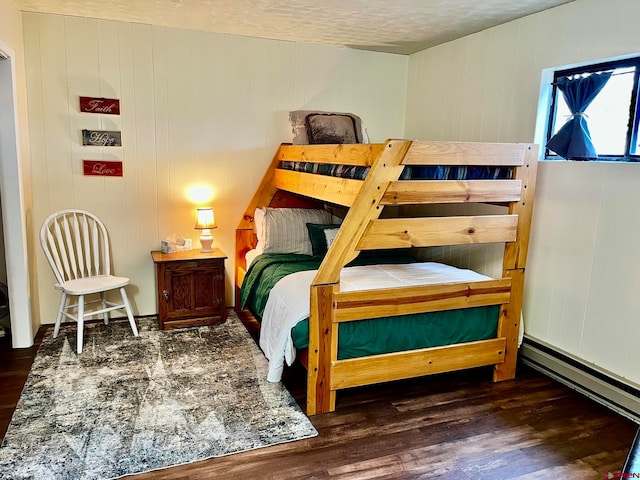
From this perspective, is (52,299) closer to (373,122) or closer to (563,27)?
(373,122)

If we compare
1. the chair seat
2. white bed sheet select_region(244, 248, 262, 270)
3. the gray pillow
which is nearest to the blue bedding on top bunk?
the gray pillow

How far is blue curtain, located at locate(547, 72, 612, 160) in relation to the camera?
9.61 feet

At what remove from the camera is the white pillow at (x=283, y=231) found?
3998 millimetres

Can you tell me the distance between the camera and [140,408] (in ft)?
8.85

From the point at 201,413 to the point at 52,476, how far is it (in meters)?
0.75

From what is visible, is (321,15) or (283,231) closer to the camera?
(321,15)

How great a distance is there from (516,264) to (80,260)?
3225 mm

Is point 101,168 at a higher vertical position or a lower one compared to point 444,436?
higher

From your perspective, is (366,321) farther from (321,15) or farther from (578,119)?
(321,15)

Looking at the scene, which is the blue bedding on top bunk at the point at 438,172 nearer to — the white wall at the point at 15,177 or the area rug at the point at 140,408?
the area rug at the point at 140,408

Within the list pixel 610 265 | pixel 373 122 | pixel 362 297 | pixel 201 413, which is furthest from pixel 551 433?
pixel 373 122

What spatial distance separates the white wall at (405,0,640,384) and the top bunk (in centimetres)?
34

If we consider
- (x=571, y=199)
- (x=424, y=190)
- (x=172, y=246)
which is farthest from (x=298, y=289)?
(x=571, y=199)

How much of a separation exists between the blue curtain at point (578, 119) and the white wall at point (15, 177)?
11.9ft
